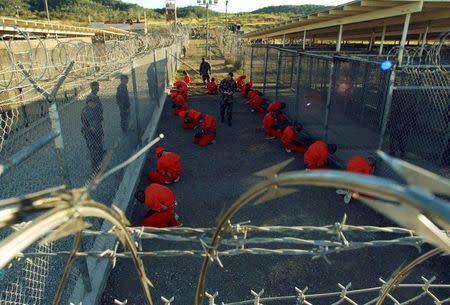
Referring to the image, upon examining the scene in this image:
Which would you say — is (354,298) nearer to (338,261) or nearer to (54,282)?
(338,261)

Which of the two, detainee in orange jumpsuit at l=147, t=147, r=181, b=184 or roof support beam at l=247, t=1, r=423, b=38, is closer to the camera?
roof support beam at l=247, t=1, r=423, b=38

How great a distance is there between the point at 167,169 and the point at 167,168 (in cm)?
2

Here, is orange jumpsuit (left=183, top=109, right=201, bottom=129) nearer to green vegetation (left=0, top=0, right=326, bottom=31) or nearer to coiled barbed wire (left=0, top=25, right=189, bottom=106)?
coiled barbed wire (left=0, top=25, right=189, bottom=106)

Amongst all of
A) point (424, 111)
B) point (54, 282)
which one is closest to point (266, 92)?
point (424, 111)

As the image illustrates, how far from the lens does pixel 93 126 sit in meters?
5.96

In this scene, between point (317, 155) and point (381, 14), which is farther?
point (381, 14)

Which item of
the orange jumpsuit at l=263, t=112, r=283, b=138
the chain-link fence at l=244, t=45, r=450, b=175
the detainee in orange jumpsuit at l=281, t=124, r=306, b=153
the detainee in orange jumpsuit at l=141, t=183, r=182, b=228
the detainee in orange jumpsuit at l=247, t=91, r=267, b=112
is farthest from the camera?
the detainee in orange jumpsuit at l=247, t=91, r=267, b=112

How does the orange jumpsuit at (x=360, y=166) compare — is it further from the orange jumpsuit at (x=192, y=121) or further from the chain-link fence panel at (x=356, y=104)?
the orange jumpsuit at (x=192, y=121)

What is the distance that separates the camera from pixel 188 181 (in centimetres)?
721

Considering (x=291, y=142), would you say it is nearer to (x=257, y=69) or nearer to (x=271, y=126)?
(x=271, y=126)

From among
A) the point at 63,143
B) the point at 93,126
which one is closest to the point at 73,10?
the point at 93,126

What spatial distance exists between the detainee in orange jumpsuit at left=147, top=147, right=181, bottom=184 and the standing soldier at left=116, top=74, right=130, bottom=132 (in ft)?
4.44

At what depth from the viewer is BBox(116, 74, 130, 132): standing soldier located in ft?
25.1

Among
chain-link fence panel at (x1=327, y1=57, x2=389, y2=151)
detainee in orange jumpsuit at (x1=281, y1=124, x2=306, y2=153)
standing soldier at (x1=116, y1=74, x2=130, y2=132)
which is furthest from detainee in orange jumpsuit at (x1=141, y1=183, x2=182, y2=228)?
chain-link fence panel at (x1=327, y1=57, x2=389, y2=151)
